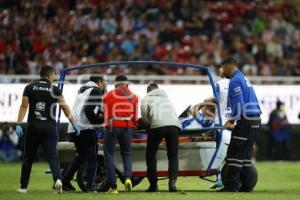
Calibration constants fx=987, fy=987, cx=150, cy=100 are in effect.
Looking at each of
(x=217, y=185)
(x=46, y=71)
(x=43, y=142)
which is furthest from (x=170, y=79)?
(x=43, y=142)

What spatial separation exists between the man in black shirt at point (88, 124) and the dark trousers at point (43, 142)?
0.63 m

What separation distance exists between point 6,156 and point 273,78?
8.53 m

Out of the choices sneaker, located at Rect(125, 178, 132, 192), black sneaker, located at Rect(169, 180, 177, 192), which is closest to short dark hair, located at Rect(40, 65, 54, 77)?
sneaker, located at Rect(125, 178, 132, 192)

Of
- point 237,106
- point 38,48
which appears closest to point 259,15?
point 38,48

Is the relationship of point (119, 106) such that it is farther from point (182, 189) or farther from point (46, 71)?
point (182, 189)

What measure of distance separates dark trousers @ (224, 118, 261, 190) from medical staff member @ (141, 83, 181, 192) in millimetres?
997

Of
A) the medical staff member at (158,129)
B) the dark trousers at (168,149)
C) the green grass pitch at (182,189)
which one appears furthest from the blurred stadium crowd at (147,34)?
the dark trousers at (168,149)

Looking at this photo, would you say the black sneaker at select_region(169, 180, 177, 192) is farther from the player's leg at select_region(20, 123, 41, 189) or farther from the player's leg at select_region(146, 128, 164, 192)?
the player's leg at select_region(20, 123, 41, 189)

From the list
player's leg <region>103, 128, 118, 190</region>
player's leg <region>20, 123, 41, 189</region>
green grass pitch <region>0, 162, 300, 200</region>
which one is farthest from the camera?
player's leg <region>103, 128, 118, 190</region>

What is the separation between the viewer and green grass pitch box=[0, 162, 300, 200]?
16531 millimetres

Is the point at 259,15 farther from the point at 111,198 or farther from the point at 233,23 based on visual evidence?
the point at 111,198

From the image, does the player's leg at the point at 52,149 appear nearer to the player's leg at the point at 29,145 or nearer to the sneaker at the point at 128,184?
the player's leg at the point at 29,145

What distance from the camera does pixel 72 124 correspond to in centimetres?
1717

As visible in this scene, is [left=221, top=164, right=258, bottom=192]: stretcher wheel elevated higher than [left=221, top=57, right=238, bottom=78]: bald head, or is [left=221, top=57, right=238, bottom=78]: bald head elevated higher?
[left=221, top=57, right=238, bottom=78]: bald head
